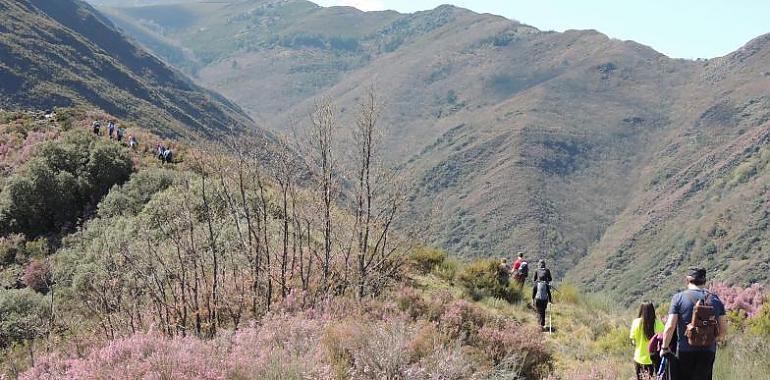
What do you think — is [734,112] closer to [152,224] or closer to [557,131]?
[557,131]

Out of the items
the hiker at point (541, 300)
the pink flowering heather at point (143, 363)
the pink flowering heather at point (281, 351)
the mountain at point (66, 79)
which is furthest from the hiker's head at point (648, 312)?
the mountain at point (66, 79)

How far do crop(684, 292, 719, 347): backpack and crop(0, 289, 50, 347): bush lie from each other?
9.02 metres

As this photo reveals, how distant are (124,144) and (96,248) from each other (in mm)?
10707

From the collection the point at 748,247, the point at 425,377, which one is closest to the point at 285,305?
the point at 425,377

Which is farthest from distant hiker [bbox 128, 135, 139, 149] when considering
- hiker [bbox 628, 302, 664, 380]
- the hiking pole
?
the hiking pole

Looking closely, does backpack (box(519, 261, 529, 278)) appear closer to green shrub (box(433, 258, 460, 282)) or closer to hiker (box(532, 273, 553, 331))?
green shrub (box(433, 258, 460, 282))

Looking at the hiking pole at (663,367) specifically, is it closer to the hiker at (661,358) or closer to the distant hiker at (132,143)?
the hiker at (661,358)

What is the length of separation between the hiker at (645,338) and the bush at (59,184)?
16.1m

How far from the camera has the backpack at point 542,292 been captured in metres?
11.8

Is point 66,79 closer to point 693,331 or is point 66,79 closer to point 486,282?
point 486,282

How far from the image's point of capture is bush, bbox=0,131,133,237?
59.0 ft

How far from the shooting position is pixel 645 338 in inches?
293

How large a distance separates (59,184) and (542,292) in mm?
14513

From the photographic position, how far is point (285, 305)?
8.27m
